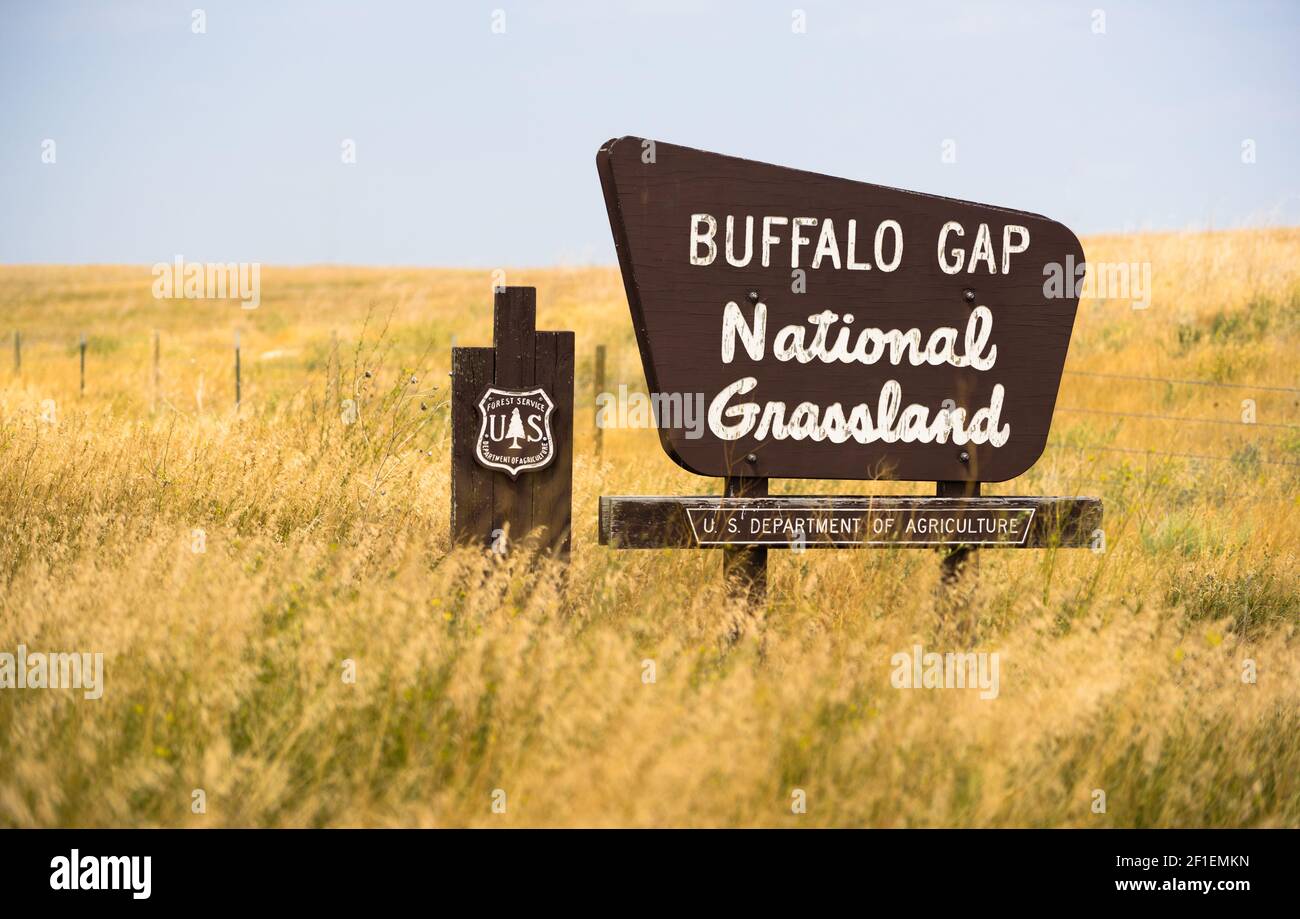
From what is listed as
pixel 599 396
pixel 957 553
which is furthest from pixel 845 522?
pixel 599 396

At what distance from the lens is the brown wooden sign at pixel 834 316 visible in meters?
5.16

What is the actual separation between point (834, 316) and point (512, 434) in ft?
5.58

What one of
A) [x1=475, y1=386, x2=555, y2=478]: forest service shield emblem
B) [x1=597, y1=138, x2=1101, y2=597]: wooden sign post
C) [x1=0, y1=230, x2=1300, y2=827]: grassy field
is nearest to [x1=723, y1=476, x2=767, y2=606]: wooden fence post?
[x1=597, y1=138, x2=1101, y2=597]: wooden sign post

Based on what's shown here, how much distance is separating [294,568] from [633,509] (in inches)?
60.4

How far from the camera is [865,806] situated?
3297mm

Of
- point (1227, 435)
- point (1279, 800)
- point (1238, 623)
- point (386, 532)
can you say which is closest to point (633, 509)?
point (386, 532)

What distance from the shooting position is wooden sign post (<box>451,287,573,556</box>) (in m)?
5.05

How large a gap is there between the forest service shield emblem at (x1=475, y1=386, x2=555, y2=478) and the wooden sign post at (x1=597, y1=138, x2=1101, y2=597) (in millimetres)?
431
